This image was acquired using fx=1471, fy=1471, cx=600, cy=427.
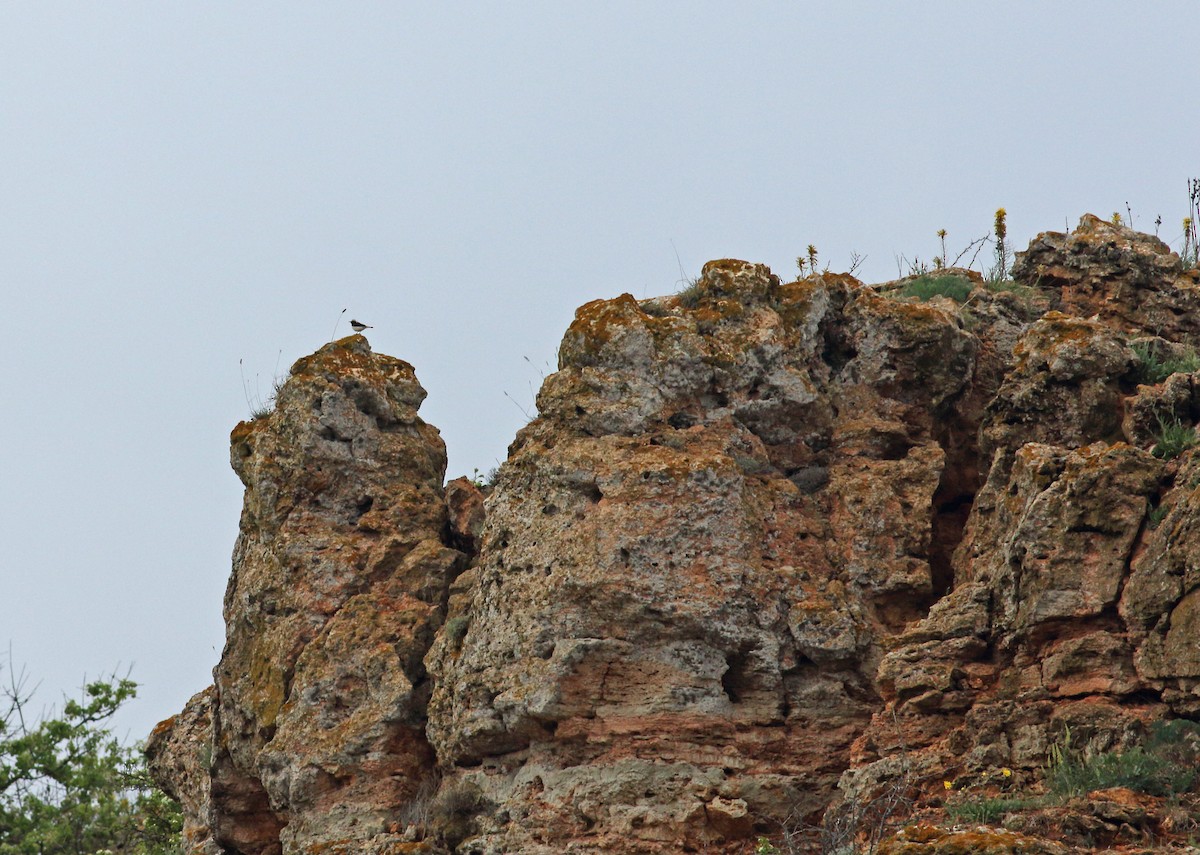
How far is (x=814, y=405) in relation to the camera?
1524cm

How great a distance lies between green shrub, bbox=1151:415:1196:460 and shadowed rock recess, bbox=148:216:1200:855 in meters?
0.09

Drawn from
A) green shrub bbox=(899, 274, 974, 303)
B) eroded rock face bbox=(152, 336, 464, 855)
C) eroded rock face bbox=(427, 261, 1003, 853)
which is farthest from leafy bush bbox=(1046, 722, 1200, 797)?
green shrub bbox=(899, 274, 974, 303)

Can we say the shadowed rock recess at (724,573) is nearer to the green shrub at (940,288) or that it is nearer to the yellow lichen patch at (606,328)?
the yellow lichen patch at (606,328)

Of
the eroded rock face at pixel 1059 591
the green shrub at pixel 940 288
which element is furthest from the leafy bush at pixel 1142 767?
the green shrub at pixel 940 288

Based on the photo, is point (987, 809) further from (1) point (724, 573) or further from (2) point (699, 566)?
(2) point (699, 566)

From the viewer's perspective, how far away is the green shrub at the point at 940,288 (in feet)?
56.7

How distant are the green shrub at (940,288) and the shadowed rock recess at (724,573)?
0.66 feet

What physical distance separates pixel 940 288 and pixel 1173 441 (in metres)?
5.36

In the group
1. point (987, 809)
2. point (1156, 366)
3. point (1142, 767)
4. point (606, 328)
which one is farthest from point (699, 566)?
point (1156, 366)

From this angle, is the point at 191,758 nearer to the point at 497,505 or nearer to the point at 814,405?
the point at 497,505

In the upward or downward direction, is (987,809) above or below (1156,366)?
below

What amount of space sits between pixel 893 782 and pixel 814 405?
4514 millimetres

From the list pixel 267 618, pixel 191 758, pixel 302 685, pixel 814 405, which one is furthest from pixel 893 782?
pixel 191 758

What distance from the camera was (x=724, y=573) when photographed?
13641mm
